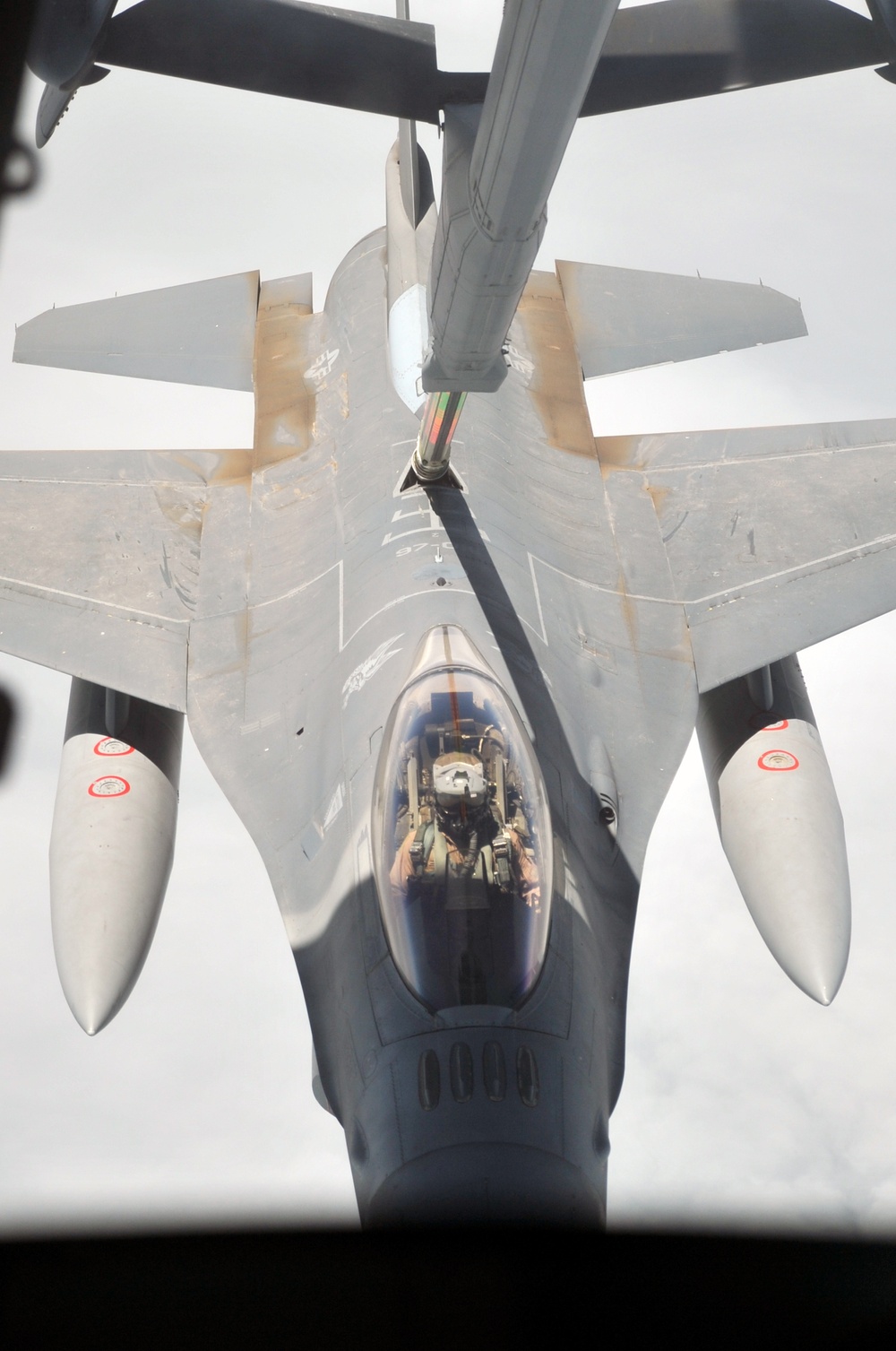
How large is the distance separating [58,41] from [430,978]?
4159 millimetres

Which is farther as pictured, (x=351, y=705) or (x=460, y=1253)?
(x=351, y=705)

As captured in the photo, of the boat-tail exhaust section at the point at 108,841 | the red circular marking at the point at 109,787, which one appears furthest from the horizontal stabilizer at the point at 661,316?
the red circular marking at the point at 109,787

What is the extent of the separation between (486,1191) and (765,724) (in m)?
4.76

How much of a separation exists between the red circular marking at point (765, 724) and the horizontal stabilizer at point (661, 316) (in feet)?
14.0

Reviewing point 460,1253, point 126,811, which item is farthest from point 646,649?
point 460,1253

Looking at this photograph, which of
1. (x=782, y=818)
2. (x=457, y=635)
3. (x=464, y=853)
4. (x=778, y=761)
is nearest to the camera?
(x=464, y=853)

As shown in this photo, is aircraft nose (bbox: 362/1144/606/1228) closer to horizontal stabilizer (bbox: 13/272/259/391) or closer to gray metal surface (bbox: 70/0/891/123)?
gray metal surface (bbox: 70/0/891/123)

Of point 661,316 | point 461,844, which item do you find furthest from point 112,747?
point 661,316

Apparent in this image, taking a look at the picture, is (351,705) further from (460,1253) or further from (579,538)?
(460,1253)

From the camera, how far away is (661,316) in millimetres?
11500

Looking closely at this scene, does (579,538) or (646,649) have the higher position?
(579,538)

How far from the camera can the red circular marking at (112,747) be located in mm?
7938

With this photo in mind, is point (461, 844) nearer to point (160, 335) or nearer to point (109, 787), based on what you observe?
point (109, 787)

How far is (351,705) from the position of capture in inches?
268
